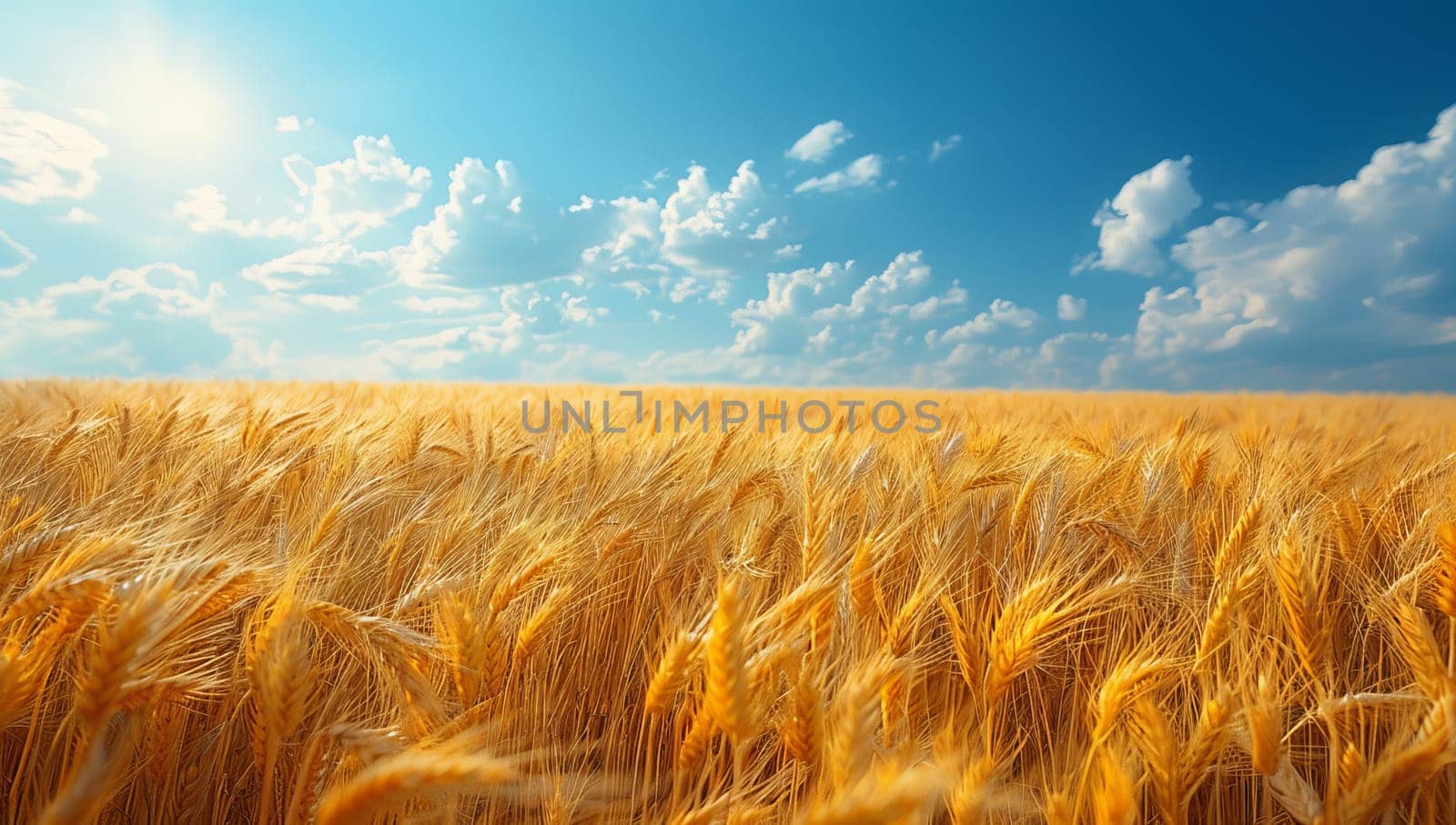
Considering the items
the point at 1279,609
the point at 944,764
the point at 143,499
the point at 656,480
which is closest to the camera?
the point at 944,764

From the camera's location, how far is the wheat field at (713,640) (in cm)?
82

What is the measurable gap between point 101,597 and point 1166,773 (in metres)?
1.35

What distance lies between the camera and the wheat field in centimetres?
82

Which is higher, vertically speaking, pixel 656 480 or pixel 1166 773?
pixel 656 480

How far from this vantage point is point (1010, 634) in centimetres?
102

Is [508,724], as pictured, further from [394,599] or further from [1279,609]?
[1279,609]

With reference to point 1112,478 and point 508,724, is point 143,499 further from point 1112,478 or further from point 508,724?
point 1112,478

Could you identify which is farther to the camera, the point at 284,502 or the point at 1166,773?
the point at 284,502

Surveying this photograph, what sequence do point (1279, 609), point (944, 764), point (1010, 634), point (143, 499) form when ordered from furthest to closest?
point (143, 499) < point (1279, 609) < point (1010, 634) < point (944, 764)

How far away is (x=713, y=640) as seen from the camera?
2.42 feet

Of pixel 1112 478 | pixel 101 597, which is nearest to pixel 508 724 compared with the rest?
pixel 101 597

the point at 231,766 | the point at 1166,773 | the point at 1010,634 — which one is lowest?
the point at 231,766

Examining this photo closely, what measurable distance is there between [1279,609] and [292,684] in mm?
1641

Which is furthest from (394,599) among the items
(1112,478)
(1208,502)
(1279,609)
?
(1208,502)
